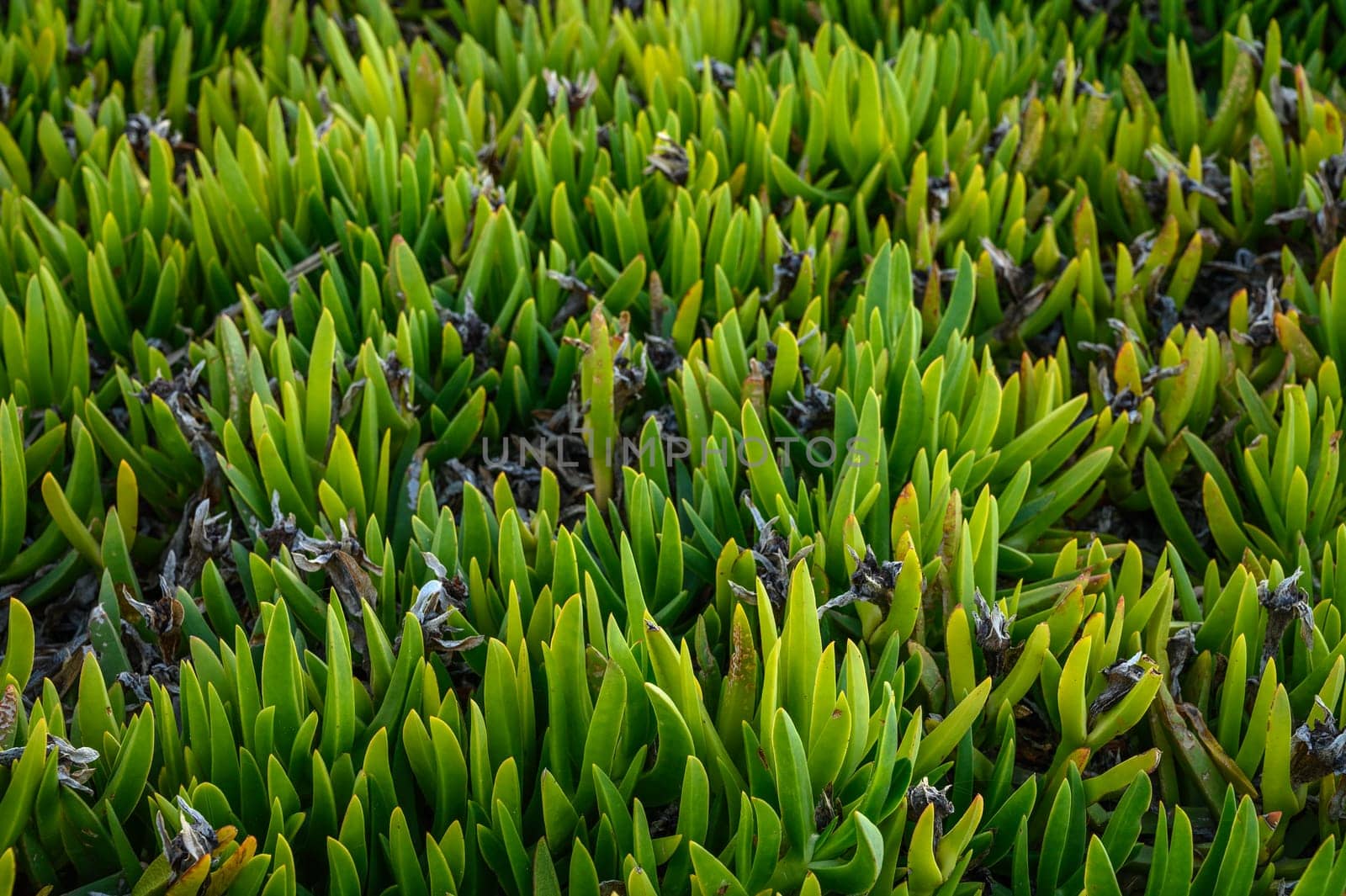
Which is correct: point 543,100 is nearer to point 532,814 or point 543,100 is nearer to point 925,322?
point 925,322

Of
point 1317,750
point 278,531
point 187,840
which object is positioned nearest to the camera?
point 187,840

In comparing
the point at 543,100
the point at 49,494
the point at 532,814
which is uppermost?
the point at 543,100

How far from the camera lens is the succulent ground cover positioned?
1.09 m

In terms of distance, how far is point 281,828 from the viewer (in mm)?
1045

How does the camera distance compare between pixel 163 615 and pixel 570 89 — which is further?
pixel 570 89

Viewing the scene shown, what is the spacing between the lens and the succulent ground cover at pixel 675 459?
3.58 ft

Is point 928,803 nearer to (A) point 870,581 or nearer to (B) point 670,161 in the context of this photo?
(A) point 870,581

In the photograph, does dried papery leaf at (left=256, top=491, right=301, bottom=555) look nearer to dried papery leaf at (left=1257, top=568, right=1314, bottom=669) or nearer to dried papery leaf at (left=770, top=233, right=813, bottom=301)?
dried papery leaf at (left=770, top=233, right=813, bottom=301)

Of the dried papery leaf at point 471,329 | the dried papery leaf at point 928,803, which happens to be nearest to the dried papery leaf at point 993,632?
the dried papery leaf at point 928,803

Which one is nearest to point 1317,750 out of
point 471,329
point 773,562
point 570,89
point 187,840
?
point 773,562

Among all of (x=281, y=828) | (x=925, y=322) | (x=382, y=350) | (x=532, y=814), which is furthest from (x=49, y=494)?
(x=925, y=322)

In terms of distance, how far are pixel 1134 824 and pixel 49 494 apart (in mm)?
1207

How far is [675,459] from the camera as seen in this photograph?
1.54 m

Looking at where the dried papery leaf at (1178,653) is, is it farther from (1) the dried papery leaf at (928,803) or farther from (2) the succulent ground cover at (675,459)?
(1) the dried papery leaf at (928,803)
